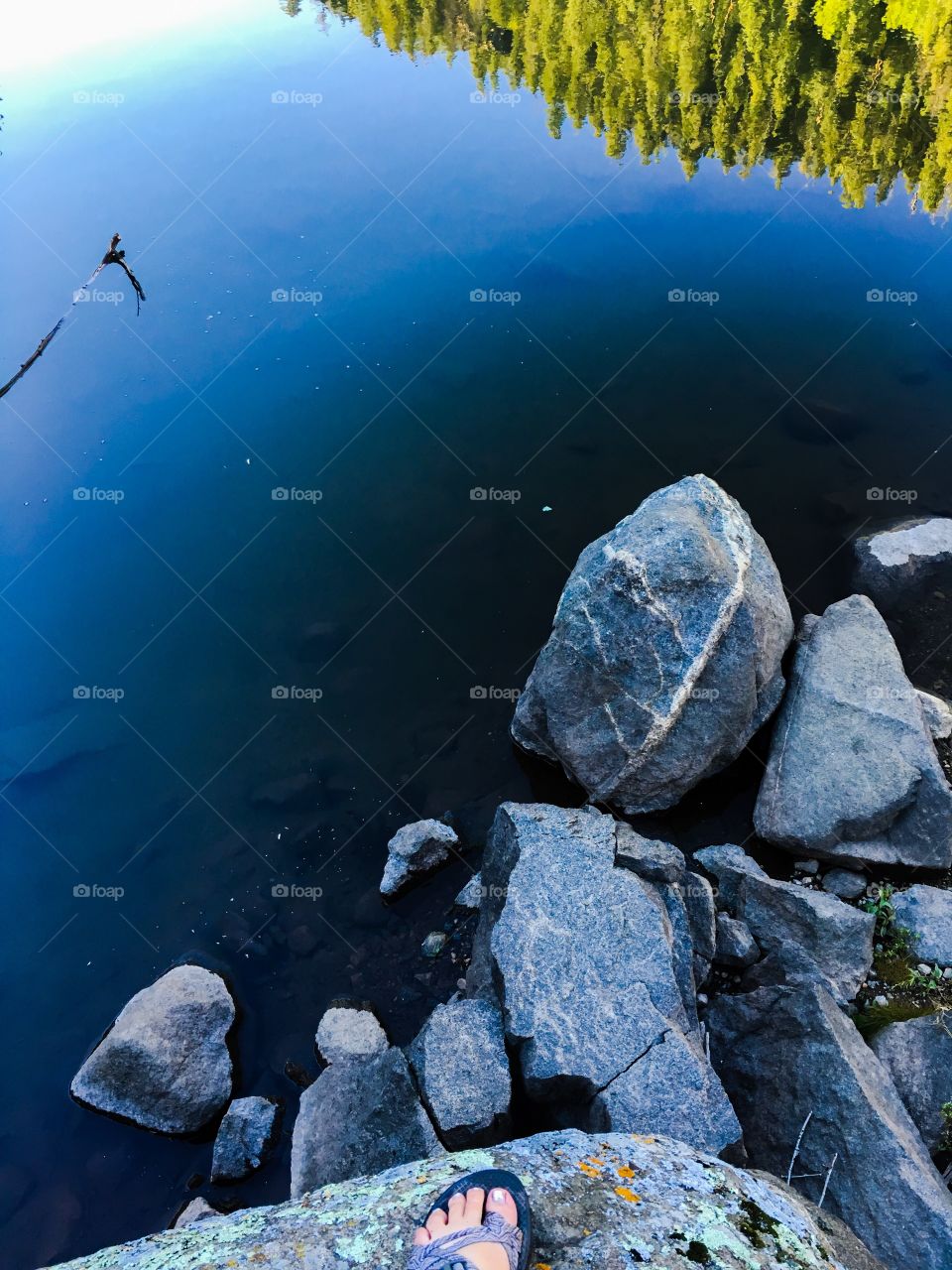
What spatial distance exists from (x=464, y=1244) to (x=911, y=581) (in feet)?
31.1

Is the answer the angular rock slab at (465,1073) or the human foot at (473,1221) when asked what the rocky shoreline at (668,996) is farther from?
the human foot at (473,1221)

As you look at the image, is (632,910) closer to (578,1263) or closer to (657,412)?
(578,1263)

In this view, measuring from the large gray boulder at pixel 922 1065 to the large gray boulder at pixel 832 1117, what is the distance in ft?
0.70

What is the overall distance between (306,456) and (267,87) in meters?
17.6

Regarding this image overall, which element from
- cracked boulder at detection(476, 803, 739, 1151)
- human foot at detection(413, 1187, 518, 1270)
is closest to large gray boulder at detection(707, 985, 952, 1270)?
cracked boulder at detection(476, 803, 739, 1151)

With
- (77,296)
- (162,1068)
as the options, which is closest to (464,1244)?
(77,296)

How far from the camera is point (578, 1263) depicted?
11.3 ft

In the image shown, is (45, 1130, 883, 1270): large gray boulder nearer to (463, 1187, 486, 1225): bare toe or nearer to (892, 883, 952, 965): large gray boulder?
(463, 1187, 486, 1225): bare toe

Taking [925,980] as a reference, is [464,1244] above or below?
above

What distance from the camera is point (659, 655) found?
25.9 ft

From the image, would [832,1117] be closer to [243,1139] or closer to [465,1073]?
[465,1073]

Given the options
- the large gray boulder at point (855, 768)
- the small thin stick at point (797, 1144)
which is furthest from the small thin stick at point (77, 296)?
the large gray boulder at point (855, 768)

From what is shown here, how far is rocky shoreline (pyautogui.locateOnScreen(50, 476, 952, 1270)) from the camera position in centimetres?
390

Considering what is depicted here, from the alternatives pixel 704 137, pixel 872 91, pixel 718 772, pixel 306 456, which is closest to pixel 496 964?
pixel 718 772
